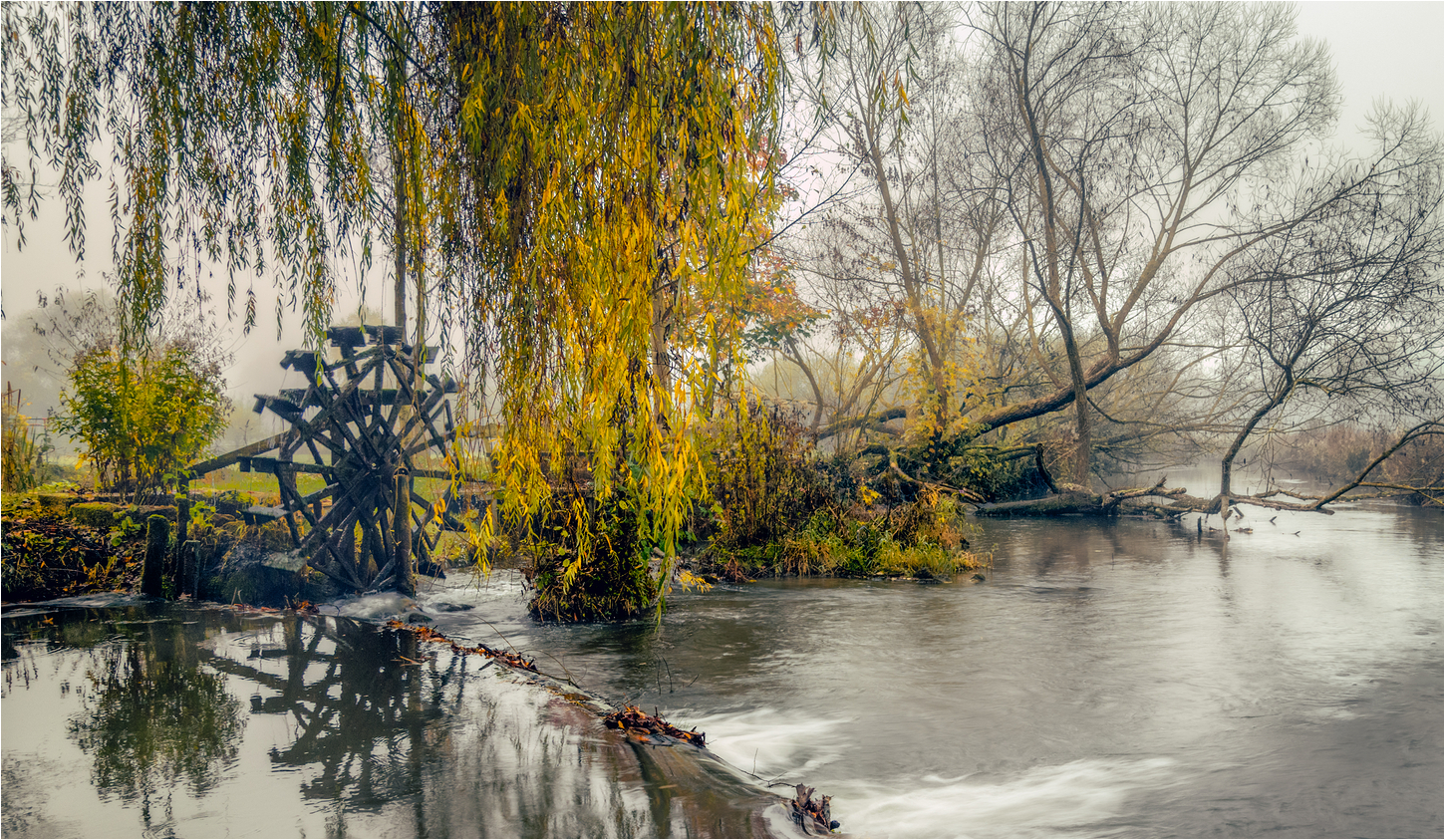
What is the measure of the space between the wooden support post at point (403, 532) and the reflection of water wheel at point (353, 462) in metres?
0.01

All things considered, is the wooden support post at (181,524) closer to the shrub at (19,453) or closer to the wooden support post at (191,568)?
the wooden support post at (191,568)

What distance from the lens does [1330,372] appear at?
16.1m

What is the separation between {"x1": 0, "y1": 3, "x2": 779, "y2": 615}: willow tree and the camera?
4.53 meters

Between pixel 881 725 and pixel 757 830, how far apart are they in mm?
1985

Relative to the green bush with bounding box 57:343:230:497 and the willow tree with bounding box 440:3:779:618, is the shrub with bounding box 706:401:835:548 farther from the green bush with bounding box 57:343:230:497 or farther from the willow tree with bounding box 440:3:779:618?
the willow tree with bounding box 440:3:779:618

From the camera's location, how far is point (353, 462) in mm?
9898

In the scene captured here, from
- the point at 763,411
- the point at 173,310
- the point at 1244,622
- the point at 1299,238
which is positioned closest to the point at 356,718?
the point at 173,310

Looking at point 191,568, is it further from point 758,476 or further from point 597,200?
point 597,200

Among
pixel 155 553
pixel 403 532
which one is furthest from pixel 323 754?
pixel 155 553

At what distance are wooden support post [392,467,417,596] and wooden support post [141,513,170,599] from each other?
246 cm

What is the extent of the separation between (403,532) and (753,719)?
17.8 feet

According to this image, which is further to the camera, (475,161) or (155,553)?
(155,553)

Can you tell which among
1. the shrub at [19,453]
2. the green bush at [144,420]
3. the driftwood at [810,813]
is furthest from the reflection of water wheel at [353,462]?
the driftwood at [810,813]

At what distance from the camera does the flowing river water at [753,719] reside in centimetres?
418
